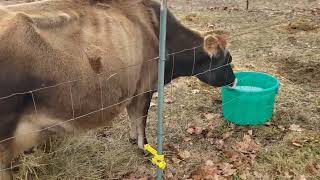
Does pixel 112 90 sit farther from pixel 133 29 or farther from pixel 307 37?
pixel 307 37

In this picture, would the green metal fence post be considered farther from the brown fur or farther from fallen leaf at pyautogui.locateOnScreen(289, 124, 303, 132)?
fallen leaf at pyautogui.locateOnScreen(289, 124, 303, 132)

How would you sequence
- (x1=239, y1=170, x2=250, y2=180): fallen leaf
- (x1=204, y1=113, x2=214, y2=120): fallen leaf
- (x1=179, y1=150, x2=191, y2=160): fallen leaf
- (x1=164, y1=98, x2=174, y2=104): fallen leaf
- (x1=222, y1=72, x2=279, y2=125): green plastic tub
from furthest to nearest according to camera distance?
(x1=164, y1=98, x2=174, y2=104): fallen leaf → (x1=204, y1=113, x2=214, y2=120): fallen leaf → (x1=222, y1=72, x2=279, y2=125): green plastic tub → (x1=179, y1=150, x2=191, y2=160): fallen leaf → (x1=239, y1=170, x2=250, y2=180): fallen leaf

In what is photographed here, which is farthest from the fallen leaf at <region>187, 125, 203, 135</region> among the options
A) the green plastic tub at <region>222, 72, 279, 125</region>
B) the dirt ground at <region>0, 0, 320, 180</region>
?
the green plastic tub at <region>222, 72, 279, 125</region>

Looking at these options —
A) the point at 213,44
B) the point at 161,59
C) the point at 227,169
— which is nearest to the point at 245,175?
the point at 227,169

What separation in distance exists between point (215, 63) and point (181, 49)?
0.55 m

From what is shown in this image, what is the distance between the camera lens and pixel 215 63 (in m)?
5.01

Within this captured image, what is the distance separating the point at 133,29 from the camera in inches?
168

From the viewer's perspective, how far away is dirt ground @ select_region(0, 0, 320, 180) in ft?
14.4

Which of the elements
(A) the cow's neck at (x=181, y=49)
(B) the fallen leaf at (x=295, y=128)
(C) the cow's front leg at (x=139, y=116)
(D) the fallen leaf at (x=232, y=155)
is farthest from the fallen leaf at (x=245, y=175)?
(A) the cow's neck at (x=181, y=49)

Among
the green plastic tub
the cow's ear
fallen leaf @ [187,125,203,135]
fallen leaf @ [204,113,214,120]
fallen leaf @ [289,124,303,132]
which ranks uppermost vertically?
the cow's ear

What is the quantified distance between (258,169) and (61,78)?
2.43m

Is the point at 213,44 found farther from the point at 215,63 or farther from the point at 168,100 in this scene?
the point at 168,100

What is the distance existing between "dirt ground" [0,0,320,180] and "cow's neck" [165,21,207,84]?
2.88 feet

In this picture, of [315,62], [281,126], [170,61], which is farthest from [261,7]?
[170,61]
